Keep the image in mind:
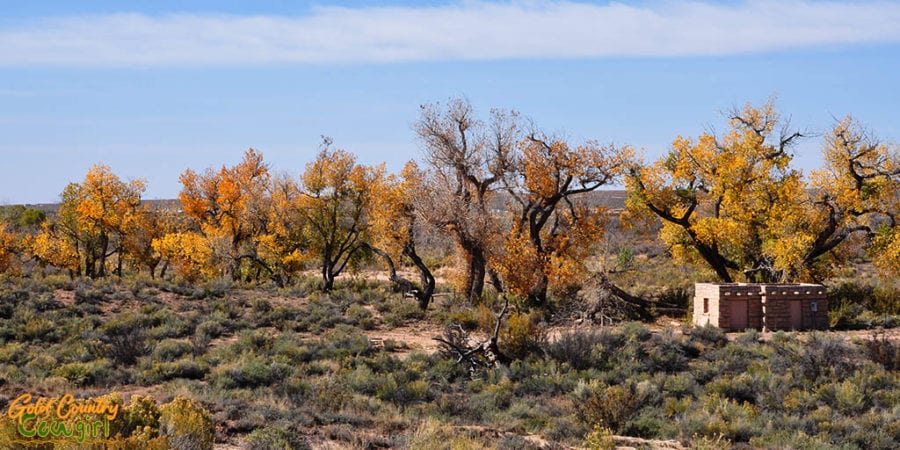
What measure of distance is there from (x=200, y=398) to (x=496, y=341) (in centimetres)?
879

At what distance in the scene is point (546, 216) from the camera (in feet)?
107

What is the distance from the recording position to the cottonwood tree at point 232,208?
4078 cm

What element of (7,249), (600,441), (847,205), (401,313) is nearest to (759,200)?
(847,205)

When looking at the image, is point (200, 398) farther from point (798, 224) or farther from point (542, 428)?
point (798, 224)

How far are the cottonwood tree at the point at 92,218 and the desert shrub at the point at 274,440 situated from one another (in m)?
30.6

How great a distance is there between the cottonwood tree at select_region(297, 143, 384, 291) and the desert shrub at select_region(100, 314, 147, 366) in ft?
43.5

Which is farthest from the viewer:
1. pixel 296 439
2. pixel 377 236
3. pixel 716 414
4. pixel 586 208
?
pixel 377 236

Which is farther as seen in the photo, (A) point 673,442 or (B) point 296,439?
(A) point 673,442

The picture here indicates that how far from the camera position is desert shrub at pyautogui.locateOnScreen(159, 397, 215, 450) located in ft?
35.7

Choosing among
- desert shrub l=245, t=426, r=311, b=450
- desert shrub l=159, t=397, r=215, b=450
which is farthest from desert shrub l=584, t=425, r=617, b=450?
desert shrub l=159, t=397, r=215, b=450

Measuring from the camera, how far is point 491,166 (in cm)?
3294

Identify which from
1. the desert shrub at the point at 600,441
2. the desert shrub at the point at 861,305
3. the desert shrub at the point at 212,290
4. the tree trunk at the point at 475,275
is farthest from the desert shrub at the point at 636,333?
the desert shrub at the point at 212,290

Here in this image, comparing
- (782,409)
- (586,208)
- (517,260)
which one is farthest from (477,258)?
(782,409)

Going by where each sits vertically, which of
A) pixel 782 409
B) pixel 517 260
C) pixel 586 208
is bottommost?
pixel 782 409
